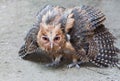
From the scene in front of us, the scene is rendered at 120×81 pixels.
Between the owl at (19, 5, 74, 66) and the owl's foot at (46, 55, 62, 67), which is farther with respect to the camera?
the owl's foot at (46, 55, 62, 67)

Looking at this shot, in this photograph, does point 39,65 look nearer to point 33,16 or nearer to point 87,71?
point 87,71

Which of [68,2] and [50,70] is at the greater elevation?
[68,2]

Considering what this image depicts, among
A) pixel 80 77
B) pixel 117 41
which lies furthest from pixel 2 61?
pixel 117 41

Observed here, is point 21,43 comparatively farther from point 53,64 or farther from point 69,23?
point 69,23

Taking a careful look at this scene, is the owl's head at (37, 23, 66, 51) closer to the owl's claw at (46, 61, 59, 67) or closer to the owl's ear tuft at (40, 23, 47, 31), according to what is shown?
the owl's ear tuft at (40, 23, 47, 31)

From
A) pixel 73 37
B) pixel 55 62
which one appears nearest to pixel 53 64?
pixel 55 62

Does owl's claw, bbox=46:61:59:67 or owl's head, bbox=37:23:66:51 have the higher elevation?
owl's head, bbox=37:23:66:51

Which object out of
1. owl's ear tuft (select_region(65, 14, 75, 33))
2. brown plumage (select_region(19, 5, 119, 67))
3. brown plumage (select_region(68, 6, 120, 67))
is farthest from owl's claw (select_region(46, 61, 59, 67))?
owl's ear tuft (select_region(65, 14, 75, 33))
